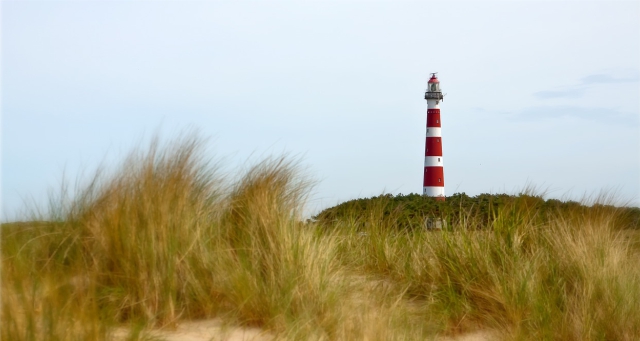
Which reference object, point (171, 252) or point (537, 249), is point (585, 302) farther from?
point (171, 252)

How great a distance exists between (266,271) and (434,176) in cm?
2079

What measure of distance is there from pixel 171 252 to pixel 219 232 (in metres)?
0.52

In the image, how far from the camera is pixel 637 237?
7.38 metres

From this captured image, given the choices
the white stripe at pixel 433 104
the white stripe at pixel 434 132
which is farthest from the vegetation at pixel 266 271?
the white stripe at pixel 433 104

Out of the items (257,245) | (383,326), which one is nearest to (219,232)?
(257,245)

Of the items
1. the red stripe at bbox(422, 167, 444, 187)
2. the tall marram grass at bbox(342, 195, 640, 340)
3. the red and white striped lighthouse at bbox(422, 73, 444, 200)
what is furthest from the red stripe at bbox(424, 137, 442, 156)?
the tall marram grass at bbox(342, 195, 640, 340)

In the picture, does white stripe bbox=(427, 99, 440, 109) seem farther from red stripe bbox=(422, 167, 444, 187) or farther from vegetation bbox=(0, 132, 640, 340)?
vegetation bbox=(0, 132, 640, 340)

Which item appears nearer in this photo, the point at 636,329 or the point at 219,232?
the point at 219,232

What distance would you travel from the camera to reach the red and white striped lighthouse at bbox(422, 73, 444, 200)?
2439 centimetres

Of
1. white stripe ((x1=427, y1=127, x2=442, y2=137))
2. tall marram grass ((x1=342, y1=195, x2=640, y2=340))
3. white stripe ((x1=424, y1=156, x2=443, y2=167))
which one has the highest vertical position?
white stripe ((x1=427, y1=127, x2=442, y2=137))

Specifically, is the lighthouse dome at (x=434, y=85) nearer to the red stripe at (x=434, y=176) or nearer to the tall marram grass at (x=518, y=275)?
the red stripe at (x=434, y=176)

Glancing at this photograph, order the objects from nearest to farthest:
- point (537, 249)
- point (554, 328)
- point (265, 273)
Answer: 1. point (265, 273)
2. point (554, 328)
3. point (537, 249)

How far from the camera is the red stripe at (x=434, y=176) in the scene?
24.5m

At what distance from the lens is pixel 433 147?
974 inches
